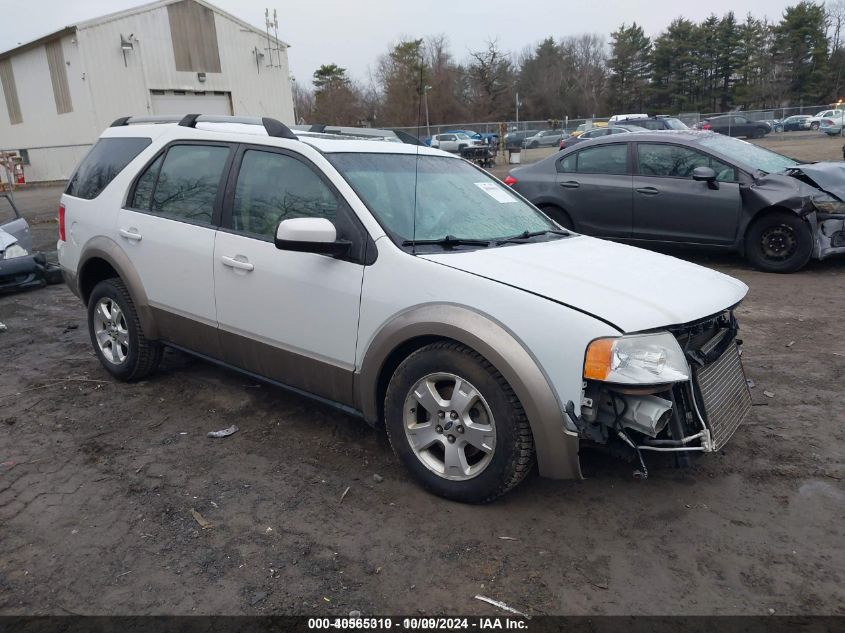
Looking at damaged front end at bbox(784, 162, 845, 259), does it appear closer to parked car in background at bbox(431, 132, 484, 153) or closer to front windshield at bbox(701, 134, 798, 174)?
front windshield at bbox(701, 134, 798, 174)

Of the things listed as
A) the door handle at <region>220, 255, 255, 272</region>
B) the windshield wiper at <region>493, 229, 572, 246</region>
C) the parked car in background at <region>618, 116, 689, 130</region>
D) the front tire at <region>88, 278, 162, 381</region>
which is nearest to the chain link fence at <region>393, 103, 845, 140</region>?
the parked car in background at <region>618, 116, 689, 130</region>

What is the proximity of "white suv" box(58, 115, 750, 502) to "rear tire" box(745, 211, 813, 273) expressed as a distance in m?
4.54

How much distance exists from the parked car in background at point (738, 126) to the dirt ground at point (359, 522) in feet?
117

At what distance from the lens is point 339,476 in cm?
348

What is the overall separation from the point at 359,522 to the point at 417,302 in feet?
3.51

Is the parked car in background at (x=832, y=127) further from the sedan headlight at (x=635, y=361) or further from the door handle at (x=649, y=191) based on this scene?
the sedan headlight at (x=635, y=361)

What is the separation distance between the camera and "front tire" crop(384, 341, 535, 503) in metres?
2.88

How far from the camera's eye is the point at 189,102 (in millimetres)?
27562

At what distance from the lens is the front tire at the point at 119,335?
15.1 feet

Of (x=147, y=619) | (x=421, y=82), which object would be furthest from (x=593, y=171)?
(x=147, y=619)

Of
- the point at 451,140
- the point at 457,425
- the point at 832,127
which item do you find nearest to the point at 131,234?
the point at 457,425

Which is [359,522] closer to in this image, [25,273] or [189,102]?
[25,273]

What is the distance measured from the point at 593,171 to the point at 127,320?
6204 millimetres

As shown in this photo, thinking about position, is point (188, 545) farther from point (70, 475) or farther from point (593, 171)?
point (593, 171)
